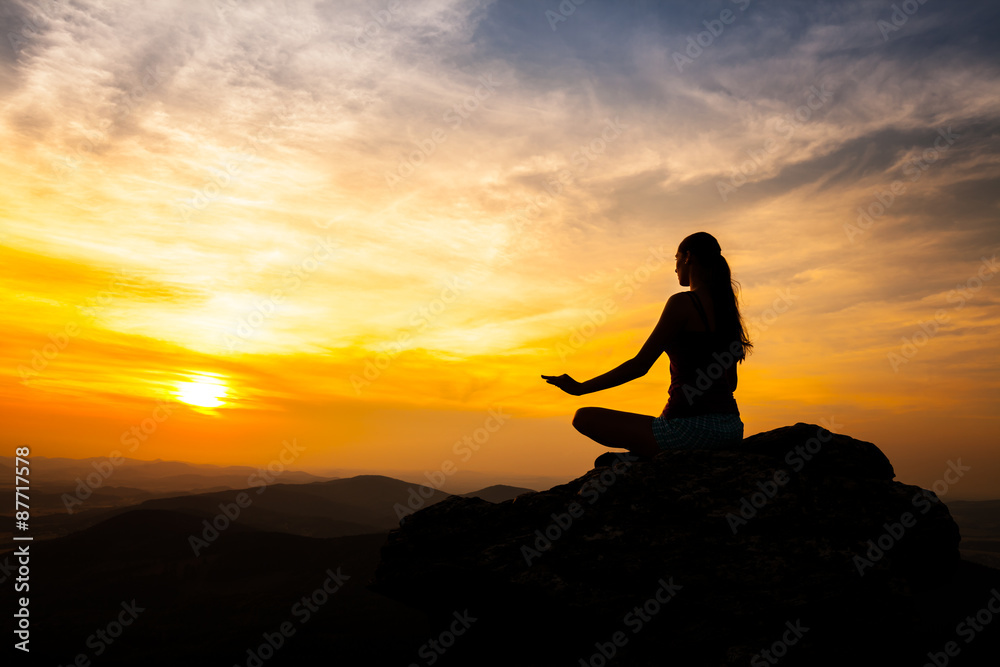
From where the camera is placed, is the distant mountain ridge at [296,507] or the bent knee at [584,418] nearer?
the bent knee at [584,418]

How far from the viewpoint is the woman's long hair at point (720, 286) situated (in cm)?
743

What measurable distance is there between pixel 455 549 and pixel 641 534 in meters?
3.03

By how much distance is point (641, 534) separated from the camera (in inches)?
321

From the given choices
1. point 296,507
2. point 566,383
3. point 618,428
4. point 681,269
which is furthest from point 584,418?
point 296,507

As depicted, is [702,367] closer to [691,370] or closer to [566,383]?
[691,370]

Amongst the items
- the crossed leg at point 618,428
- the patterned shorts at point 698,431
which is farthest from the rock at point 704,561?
the crossed leg at point 618,428

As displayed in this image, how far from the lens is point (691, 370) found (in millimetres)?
7434

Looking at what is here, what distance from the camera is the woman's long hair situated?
7.43 metres

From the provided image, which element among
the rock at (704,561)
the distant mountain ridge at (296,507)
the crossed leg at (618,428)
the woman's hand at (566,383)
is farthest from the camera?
the distant mountain ridge at (296,507)

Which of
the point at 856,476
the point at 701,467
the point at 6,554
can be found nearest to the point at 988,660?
the point at 856,476

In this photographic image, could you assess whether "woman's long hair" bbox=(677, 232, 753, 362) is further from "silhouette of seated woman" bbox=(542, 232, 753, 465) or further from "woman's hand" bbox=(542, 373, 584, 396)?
"woman's hand" bbox=(542, 373, 584, 396)

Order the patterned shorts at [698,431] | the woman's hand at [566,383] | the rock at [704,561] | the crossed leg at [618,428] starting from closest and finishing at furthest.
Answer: the woman's hand at [566,383]
the rock at [704,561]
the patterned shorts at [698,431]
the crossed leg at [618,428]

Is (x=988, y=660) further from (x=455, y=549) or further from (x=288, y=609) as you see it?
(x=288, y=609)

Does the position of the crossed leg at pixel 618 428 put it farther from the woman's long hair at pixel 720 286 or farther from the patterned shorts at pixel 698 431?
the woman's long hair at pixel 720 286
